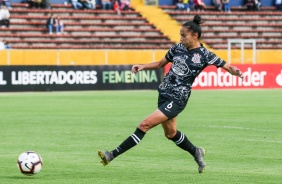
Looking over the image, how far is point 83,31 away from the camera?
1940 inches

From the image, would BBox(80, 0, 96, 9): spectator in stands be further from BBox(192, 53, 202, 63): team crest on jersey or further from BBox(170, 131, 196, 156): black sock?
BBox(192, 53, 202, 63): team crest on jersey

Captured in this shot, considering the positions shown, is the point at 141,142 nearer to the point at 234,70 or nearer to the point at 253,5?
the point at 234,70

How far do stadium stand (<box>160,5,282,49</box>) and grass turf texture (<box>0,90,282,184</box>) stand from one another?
758 inches

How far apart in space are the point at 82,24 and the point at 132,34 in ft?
10.0

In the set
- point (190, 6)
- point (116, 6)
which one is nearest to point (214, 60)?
point (116, 6)

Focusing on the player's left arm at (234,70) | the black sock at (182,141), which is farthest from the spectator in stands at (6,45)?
the player's left arm at (234,70)

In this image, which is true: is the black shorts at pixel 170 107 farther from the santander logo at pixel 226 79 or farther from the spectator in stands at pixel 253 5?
the spectator in stands at pixel 253 5

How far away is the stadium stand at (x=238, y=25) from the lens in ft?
173

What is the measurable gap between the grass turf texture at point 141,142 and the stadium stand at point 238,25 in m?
19.3

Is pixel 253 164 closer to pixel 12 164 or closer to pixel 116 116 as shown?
pixel 12 164

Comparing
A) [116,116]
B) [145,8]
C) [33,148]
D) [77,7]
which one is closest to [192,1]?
[145,8]

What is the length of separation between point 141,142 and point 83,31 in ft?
107

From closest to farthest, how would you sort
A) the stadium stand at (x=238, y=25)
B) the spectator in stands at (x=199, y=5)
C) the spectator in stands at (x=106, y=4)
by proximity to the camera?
the spectator in stands at (x=106, y=4)
the stadium stand at (x=238, y=25)
the spectator in stands at (x=199, y=5)

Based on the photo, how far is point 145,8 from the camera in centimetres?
5303
